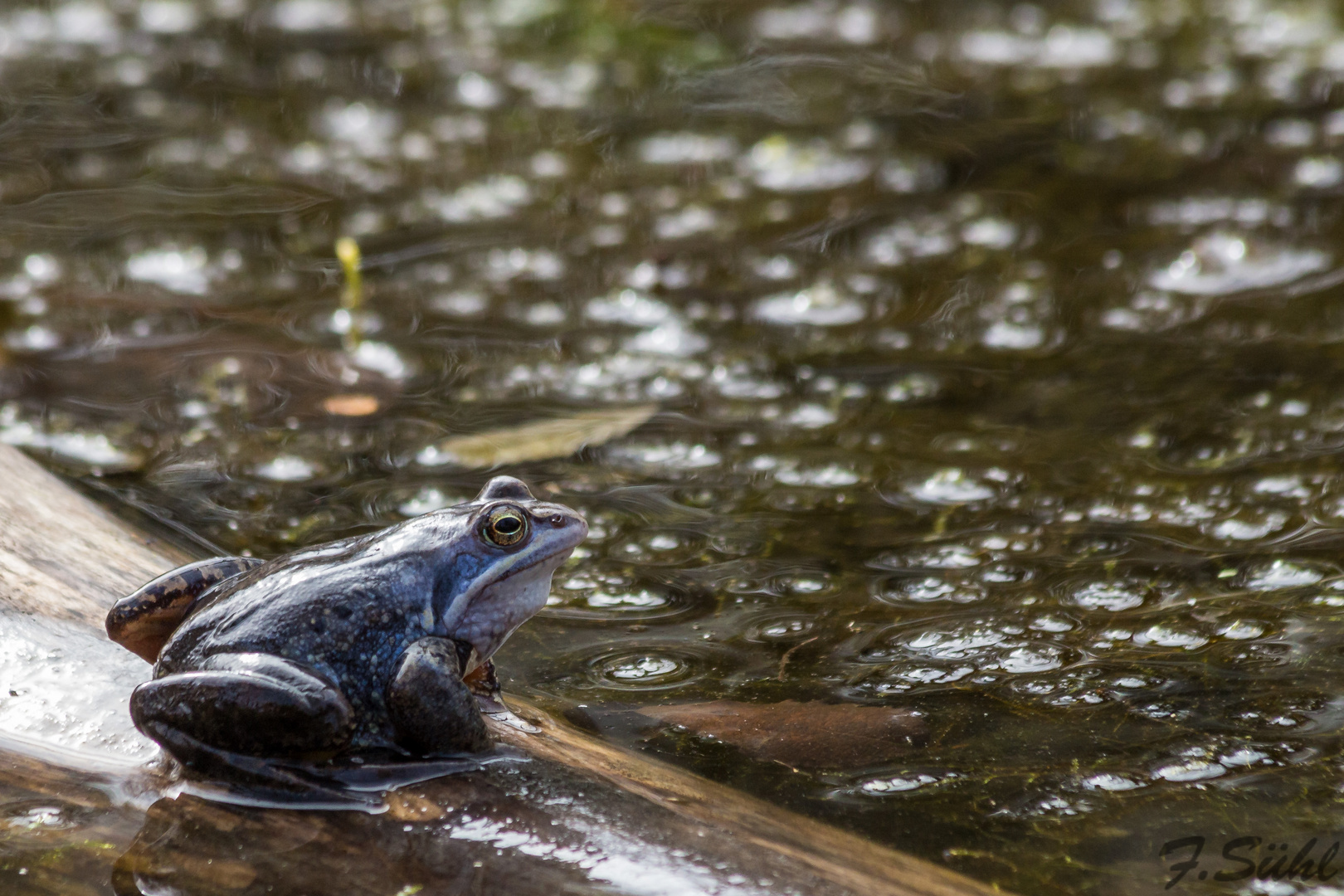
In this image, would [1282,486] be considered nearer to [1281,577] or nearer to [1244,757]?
[1281,577]

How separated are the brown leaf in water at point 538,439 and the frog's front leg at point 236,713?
5.15 ft

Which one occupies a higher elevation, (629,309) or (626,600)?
(629,309)

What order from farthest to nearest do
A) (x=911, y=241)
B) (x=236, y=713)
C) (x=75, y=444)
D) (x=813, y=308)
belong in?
(x=911, y=241), (x=813, y=308), (x=75, y=444), (x=236, y=713)

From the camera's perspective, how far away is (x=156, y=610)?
233 cm

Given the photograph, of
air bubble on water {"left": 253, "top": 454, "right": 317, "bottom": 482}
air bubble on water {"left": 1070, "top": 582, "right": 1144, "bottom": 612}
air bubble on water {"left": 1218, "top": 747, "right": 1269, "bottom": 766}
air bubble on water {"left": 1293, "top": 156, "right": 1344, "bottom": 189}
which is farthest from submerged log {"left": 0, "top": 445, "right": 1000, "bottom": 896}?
air bubble on water {"left": 1293, "top": 156, "right": 1344, "bottom": 189}

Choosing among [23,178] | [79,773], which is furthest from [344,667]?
[23,178]

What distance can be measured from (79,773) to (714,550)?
1578 millimetres

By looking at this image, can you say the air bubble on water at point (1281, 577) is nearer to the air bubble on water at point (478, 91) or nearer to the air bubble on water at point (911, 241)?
the air bubble on water at point (911, 241)

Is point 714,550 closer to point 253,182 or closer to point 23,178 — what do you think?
point 253,182

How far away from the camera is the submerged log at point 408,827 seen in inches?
74.2

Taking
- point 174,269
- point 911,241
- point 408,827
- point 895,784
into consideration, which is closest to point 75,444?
point 174,269

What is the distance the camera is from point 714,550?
3.25 metres

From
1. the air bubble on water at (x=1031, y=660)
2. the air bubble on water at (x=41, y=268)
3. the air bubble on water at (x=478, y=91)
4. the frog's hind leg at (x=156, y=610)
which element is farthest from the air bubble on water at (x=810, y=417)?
the air bubble on water at (x=478, y=91)

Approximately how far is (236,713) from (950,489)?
202 centimetres
